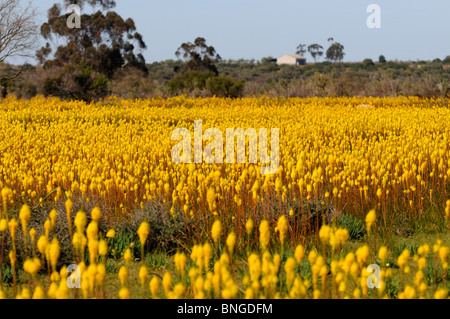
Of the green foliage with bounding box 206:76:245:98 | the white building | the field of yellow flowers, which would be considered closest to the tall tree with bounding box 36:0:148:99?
the green foliage with bounding box 206:76:245:98

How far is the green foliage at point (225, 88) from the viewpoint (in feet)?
86.0

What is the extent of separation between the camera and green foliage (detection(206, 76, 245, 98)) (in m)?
26.2

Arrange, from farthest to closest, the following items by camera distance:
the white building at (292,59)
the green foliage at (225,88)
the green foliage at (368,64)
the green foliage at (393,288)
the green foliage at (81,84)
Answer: the white building at (292,59)
the green foliage at (368,64)
the green foliage at (225,88)
the green foliage at (81,84)
the green foliage at (393,288)

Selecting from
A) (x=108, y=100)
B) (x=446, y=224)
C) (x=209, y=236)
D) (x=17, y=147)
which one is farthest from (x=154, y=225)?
(x=108, y=100)

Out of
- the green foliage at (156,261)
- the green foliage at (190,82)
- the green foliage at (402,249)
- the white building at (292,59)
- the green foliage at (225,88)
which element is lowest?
the green foliage at (156,261)

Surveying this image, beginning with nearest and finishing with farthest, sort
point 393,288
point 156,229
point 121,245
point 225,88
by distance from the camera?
point 393,288 < point 121,245 < point 156,229 < point 225,88

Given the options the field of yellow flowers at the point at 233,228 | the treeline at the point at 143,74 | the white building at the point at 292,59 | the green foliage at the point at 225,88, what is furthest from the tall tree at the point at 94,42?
the white building at the point at 292,59

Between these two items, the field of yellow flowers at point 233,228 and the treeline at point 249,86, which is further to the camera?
the treeline at point 249,86

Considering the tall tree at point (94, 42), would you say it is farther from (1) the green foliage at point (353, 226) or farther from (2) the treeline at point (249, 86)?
(1) the green foliage at point (353, 226)

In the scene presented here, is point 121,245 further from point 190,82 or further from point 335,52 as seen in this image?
point 335,52

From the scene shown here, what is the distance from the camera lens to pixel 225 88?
26.5 metres

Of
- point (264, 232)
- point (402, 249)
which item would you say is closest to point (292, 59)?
point (402, 249)
